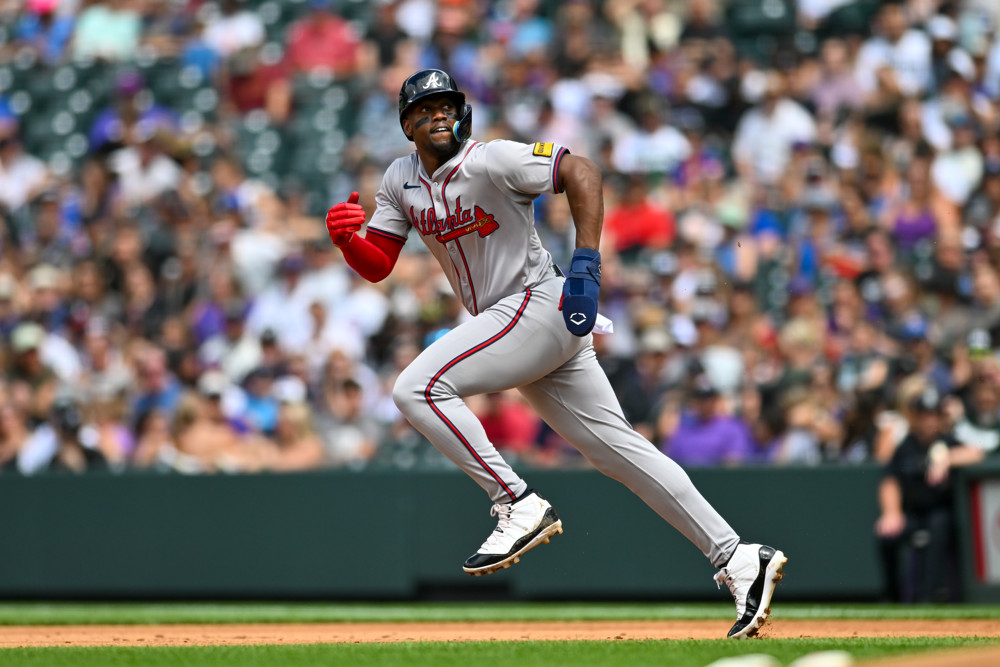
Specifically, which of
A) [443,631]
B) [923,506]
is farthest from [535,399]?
[923,506]

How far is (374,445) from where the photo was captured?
32.2 ft

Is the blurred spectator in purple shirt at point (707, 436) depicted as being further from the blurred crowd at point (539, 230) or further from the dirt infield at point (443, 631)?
the dirt infield at point (443, 631)

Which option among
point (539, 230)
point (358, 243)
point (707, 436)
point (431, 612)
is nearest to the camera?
point (358, 243)

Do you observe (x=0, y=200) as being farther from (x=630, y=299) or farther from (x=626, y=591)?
(x=626, y=591)

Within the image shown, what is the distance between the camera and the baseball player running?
5.11m

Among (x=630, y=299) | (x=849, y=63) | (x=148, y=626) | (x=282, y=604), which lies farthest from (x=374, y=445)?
(x=849, y=63)

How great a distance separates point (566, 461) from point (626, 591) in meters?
1.01

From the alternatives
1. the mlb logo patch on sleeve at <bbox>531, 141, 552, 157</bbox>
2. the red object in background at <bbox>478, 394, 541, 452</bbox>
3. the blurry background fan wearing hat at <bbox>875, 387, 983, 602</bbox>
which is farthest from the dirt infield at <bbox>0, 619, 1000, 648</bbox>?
the red object in background at <bbox>478, 394, 541, 452</bbox>

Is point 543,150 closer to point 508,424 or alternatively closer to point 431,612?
point 431,612

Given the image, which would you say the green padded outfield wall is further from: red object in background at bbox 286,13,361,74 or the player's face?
red object in background at bbox 286,13,361,74

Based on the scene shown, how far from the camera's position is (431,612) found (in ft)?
27.1

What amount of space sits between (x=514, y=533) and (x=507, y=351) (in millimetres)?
660

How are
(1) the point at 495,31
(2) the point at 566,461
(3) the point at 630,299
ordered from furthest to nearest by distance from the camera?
(1) the point at 495,31, (3) the point at 630,299, (2) the point at 566,461

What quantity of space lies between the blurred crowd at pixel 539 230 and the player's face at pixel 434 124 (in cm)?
393
